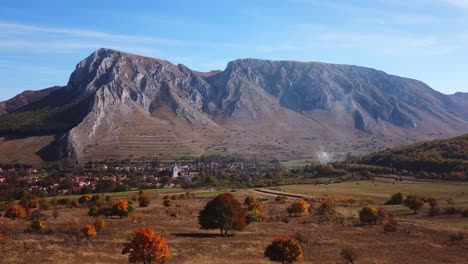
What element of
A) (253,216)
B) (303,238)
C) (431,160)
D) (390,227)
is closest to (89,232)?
(303,238)

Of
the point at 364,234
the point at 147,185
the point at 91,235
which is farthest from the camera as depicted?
the point at 147,185

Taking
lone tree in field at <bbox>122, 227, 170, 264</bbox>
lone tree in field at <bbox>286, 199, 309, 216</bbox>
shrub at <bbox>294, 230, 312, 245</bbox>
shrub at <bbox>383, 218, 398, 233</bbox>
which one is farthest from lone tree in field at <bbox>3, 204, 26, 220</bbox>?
shrub at <bbox>383, 218, 398, 233</bbox>

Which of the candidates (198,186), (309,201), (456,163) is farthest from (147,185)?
(456,163)

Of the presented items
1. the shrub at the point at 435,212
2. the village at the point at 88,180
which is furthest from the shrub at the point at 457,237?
the village at the point at 88,180

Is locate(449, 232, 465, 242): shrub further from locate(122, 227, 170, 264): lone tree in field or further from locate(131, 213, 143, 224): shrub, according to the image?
locate(131, 213, 143, 224): shrub

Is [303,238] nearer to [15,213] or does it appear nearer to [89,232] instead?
[89,232]

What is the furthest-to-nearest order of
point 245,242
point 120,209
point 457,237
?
1. point 120,209
2. point 457,237
3. point 245,242

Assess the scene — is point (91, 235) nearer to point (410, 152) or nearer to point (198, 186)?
point (198, 186)
